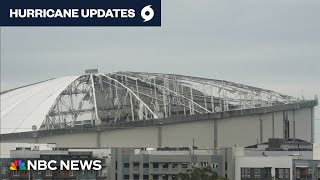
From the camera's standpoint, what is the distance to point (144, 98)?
168625 mm

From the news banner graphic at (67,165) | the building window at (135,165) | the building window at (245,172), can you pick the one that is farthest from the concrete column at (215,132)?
the news banner graphic at (67,165)

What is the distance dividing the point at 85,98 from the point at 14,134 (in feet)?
55.7

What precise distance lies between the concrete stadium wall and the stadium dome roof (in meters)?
1.98

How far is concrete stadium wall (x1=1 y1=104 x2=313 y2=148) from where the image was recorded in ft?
513

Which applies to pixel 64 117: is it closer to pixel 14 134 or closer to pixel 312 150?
pixel 14 134

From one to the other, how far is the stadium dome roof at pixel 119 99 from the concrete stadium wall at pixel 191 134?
1.98 metres

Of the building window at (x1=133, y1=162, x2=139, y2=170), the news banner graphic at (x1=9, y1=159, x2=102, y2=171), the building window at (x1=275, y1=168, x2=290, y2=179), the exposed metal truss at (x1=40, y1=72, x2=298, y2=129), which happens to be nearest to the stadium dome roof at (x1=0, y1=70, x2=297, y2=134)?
the exposed metal truss at (x1=40, y1=72, x2=298, y2=129)

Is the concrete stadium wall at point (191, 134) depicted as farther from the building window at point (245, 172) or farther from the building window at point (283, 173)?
the building window at point (283, 173)

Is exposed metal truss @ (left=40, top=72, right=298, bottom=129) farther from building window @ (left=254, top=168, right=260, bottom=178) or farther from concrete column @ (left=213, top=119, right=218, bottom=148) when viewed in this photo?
building window @ (left=254, top=168, right=260, bottom=178)

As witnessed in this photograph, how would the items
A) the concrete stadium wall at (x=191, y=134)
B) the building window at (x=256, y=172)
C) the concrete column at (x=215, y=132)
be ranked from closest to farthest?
the building window at (x=256, y=172) < the concrete stadium wall at (x=191, y=134) < the concrete column at (x=215, y=132)

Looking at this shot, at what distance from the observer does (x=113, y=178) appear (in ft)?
403

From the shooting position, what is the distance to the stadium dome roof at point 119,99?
161 m

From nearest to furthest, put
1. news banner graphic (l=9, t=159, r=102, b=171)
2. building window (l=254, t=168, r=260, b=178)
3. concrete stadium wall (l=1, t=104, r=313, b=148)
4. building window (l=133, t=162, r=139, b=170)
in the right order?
1. news banner graphic (l=9, t=159, r=102, b=171)
2. building window (l=254, t=168, r=260, b=178)
3. building window (l=133, t=162, r=139, b=170)
4. concrete stadium wall (l=1, t=104, r=313, b=148)

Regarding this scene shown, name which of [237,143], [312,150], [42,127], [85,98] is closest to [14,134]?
[42,127]
